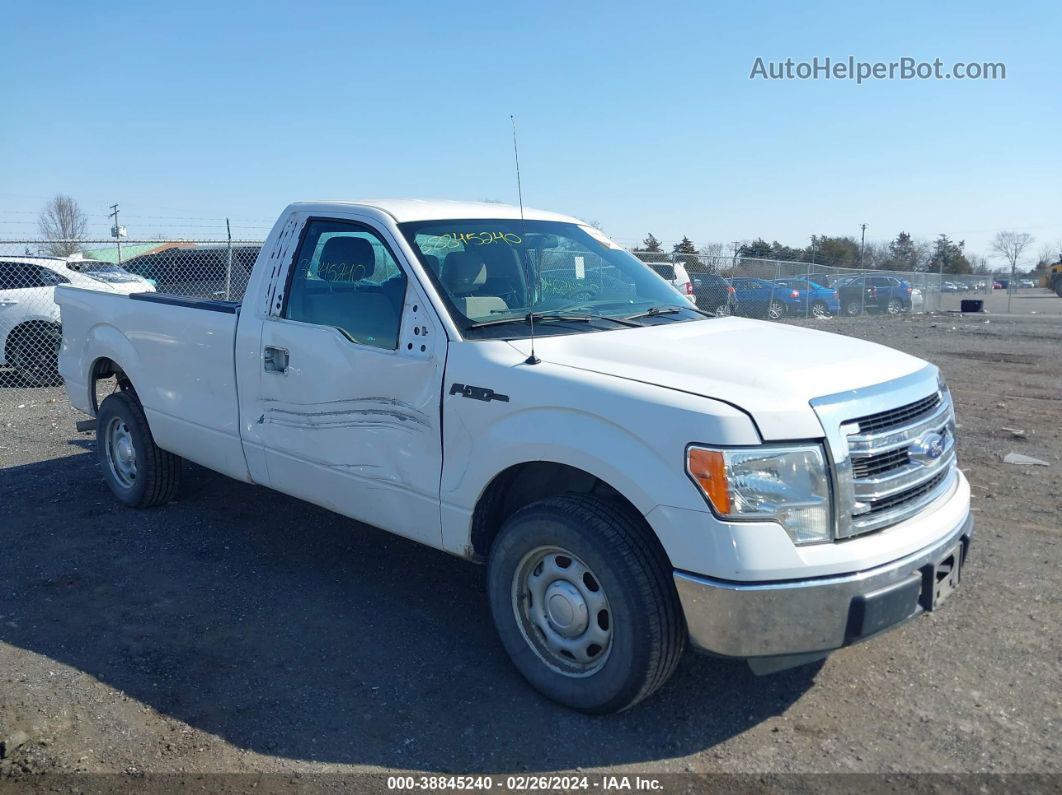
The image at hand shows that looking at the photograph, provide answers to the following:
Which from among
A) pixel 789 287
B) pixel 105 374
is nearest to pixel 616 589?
pixel 105 374

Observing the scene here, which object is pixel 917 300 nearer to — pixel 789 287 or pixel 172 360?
pixel 789 287

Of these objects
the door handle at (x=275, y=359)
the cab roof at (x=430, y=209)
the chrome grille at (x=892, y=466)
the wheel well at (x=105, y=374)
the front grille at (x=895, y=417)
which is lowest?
the chrome grille at (x=892, y=466)

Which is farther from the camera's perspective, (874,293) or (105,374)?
(874,293)

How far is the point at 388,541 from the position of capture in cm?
557

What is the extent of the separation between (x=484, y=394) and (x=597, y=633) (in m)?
1.06

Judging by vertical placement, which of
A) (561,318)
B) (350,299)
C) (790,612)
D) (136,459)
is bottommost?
(790,612)

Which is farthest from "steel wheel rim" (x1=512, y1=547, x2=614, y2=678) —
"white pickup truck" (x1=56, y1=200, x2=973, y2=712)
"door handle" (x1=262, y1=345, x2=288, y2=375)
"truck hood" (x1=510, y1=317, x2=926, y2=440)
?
"door handle" (x1=262, y1=345, x2=288, y2=375)

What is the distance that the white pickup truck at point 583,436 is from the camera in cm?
306

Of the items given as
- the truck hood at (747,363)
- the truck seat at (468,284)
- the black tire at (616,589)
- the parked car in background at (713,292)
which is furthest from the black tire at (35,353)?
the parked car in background at (713,292)

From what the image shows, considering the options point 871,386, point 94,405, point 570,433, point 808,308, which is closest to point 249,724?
point 570,433

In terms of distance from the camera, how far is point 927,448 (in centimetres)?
350

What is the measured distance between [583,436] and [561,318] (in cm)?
97

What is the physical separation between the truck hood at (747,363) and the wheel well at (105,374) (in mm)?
3694

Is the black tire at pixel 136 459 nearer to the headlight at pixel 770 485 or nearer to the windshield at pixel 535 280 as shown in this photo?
the windshield at pixel 535 280
